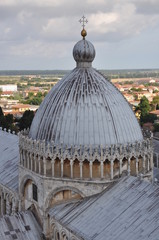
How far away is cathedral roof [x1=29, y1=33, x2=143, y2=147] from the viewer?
77.8 feet

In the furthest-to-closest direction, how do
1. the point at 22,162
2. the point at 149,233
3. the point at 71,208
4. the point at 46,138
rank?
the point at 22,162, the point at 46,138, the point at 71,208, the point at 149,233

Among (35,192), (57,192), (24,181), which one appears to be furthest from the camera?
(24,181)

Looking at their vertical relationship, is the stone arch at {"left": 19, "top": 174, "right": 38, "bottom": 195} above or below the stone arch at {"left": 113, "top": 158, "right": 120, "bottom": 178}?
below

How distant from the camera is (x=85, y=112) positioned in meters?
24.0

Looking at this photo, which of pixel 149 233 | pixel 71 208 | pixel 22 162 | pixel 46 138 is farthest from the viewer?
pixel 22 162

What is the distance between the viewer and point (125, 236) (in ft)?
61.3

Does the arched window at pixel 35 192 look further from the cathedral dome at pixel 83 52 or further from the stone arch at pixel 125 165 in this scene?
the cathedral dome at pixel 83 52

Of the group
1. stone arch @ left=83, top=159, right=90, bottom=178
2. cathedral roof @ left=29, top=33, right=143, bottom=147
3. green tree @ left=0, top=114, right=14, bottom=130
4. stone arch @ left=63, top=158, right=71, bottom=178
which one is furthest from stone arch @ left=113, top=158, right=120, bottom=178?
green tree @ left=0, top=114, right=14, bottom=130

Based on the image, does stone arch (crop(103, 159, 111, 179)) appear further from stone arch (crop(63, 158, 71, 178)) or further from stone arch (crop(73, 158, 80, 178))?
stone arch (crop(63, 158, 71, 178))

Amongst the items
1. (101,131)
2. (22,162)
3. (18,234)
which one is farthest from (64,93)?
(18,234)

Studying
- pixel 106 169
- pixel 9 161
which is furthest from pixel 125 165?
pixel 9 161

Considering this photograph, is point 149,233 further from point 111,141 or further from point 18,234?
point 18,234

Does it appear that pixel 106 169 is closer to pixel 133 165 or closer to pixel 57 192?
pixel 133 165

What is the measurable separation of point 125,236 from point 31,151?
8.52 m
